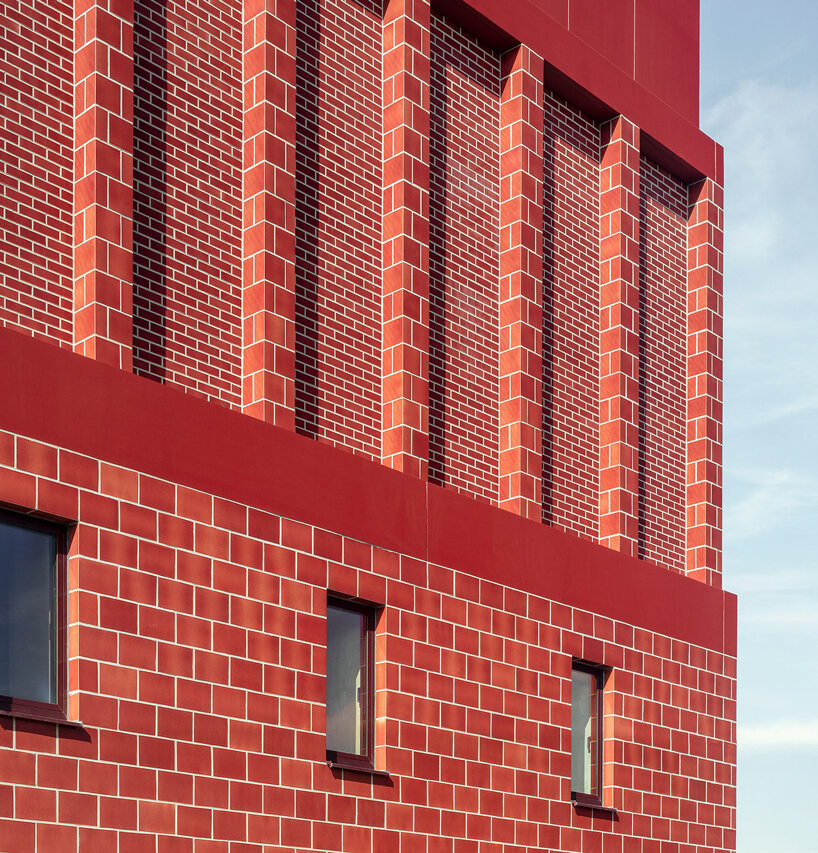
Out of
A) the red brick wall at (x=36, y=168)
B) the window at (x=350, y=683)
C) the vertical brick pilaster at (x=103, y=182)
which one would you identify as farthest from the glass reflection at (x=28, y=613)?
the window at (x=350, y=683)

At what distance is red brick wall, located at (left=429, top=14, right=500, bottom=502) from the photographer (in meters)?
19.5

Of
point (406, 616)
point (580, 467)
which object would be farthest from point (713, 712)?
point (406, 616)

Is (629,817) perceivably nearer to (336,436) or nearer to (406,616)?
(406,616)

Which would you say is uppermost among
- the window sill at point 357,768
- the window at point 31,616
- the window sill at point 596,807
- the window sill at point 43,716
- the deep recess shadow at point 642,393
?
the deep recess shadow at point 642,393

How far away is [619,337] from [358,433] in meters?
5.48

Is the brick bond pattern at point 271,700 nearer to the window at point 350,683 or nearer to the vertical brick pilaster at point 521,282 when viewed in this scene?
the window at point 350,683

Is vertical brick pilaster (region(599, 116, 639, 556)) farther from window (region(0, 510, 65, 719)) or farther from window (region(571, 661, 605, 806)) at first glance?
window (region(0, 510, 65, 719))

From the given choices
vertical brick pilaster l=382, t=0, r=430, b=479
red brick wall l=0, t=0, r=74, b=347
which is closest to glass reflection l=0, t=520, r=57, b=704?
red brick wall l=0, t=0, r=74, b=347

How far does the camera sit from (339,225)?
18453 millimetres

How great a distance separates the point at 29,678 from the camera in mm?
13797

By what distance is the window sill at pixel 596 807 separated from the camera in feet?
63.7

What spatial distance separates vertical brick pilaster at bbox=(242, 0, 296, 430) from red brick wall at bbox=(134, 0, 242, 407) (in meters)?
0.15

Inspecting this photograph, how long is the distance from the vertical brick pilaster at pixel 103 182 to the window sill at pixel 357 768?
4.54m

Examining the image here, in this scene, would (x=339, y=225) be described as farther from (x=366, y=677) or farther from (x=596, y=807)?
(x=596, y=807)
